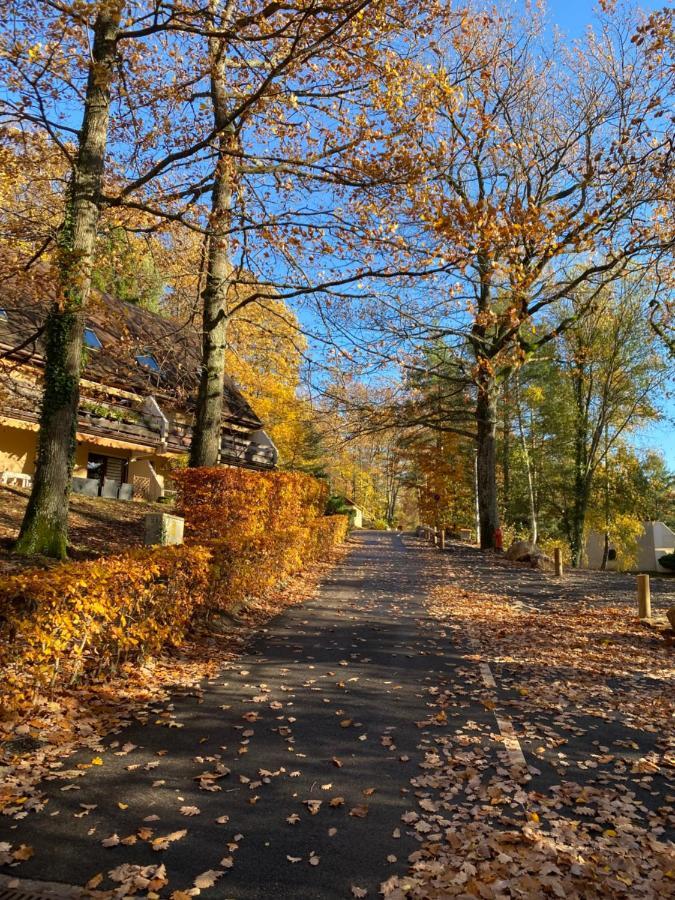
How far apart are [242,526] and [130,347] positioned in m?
4.07

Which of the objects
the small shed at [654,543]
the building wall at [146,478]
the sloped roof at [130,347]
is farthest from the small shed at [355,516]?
the building wall at [146,478]

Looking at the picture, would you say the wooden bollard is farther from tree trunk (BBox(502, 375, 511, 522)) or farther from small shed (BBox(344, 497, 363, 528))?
small shed (BBox(344, 497, 363, 528))

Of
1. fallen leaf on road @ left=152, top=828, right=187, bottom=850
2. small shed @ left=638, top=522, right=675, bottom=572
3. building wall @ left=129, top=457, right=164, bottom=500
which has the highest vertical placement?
building wall @ left=129, top=457, right=164, bottom=500

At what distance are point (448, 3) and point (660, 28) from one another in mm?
3132

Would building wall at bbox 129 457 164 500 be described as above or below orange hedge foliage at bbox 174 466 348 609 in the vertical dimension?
above

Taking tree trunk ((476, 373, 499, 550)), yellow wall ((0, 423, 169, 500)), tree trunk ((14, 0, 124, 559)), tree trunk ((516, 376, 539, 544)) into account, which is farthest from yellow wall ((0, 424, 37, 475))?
tree trunk ((516, 376, 539, 544))

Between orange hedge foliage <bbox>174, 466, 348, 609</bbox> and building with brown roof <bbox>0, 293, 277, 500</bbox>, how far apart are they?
2.05 metres

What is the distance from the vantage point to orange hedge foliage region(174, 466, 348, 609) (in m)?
9.45

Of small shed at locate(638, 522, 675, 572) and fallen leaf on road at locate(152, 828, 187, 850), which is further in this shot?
small shed at locate(638, 522, 675, 572)

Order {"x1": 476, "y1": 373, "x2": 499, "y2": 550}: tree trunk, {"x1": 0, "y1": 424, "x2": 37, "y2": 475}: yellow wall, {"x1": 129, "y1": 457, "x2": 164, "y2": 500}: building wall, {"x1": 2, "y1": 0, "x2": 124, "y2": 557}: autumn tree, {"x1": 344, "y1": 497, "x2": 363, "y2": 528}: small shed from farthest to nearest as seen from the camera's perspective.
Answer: {"x1": 344, "y1": 497, "x2": 363, "y2": 528}: small shed, {"x1": 476, "y1": 373, "x2": 499, "y2": 550}: tree trunk, {"x1": 129, "y1": 457, "x2": 164, "y2": 500}: building wall, {"x1": 0, "y1": 424, "x2": 37, "y2": 475}: yellow wall, {"x1": 2, "y1": 0, "x2": 124, "y2": 557}: autumn tree

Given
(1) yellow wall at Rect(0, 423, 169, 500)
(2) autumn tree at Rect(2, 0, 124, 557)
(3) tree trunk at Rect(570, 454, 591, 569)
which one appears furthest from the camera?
(3) tree trunk at Rect(570, 454, 591, 569)

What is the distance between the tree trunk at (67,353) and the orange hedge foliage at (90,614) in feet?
8.07

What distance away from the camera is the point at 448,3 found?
9039 mm

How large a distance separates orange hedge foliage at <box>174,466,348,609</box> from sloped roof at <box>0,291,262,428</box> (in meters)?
1.97
